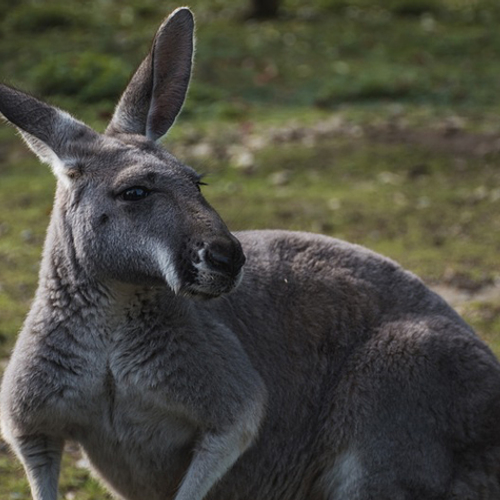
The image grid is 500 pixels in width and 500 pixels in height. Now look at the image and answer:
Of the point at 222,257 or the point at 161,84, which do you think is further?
the point at 161,84

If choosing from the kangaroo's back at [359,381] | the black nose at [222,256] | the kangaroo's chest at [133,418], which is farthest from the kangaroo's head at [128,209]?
the kangaroo's back at [359,381]

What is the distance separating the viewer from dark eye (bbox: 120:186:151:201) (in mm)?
3896

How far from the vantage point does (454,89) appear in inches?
457

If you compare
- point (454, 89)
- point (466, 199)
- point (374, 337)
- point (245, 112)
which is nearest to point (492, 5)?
point (454, 89)

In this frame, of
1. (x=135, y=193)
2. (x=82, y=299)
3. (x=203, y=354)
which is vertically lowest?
(x=203, y=354)

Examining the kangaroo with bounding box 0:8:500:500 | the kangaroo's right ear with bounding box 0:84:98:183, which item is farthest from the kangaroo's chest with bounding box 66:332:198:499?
the kangaroo's right ear with bounding box 0:84:98:183

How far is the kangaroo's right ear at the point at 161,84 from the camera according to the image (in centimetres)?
440

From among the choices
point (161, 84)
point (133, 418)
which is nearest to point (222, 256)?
point (133, 418)

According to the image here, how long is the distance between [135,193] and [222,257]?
42cm

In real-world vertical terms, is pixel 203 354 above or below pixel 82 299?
below

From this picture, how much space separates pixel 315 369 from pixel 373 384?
0.79 feet

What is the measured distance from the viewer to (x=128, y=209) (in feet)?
12.7

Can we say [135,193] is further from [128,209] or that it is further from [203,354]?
[203,354]

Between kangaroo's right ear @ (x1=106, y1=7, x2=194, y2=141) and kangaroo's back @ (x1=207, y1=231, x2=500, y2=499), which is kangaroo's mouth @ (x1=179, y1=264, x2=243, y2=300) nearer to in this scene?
kangaroo's back @ (x1=207, y1=231, x2=500, y2=499)
